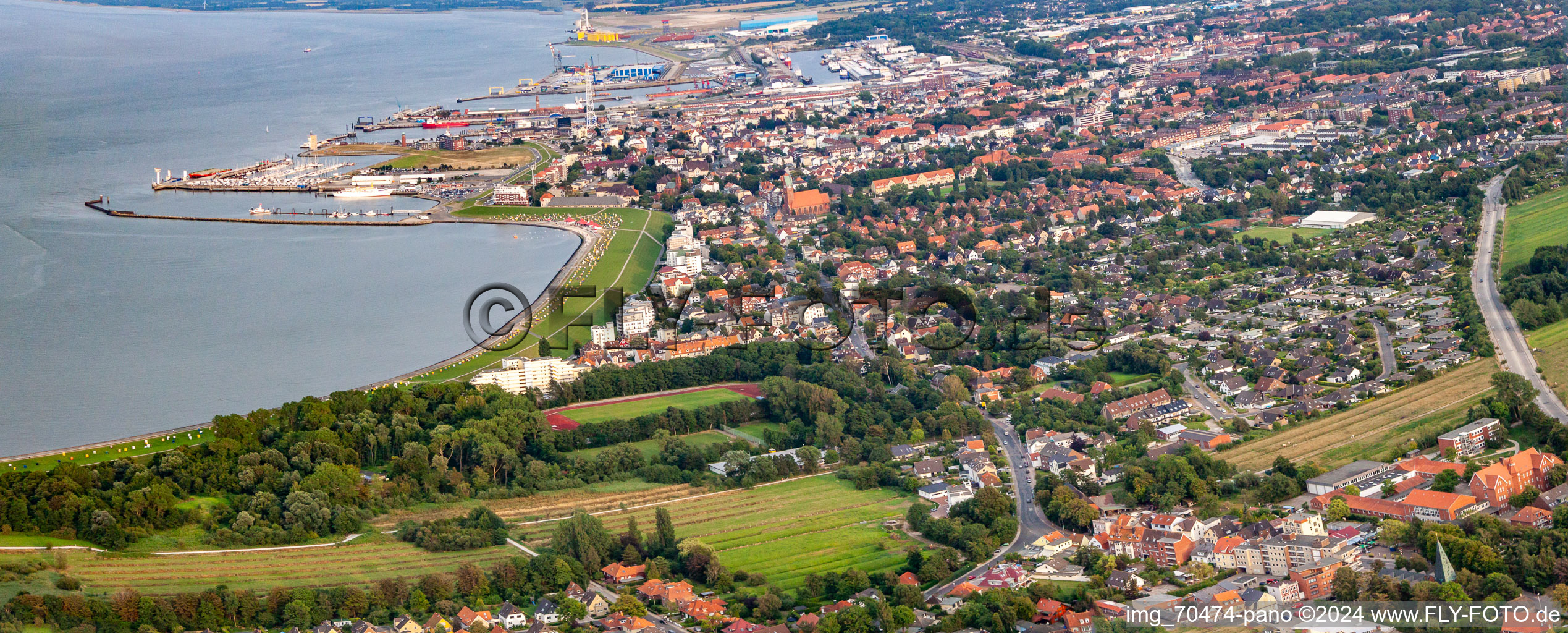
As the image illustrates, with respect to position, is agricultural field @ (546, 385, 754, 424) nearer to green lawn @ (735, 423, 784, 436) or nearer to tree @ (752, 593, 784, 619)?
green lawn @ (735, 423, 784, 436)

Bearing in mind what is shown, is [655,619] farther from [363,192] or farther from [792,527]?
[363,192]

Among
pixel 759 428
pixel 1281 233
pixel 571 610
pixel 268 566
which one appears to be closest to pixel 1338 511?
pixel 571 610

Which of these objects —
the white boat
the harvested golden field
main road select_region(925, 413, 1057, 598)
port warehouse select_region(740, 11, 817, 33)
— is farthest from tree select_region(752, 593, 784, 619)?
port warehouse select_region(740, 11, 817, 33)

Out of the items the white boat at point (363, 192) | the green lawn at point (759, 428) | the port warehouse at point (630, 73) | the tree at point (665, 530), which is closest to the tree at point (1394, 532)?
the tree at point (665, 530)

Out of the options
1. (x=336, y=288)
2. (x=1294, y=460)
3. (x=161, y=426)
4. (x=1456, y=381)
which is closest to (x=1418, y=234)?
(x=1456, y=381)

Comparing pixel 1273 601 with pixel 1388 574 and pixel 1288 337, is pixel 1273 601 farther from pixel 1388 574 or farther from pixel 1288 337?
pixel 1288 337

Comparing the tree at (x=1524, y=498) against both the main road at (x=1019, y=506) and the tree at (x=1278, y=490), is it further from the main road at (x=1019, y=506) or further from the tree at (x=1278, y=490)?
the main road at (x=1019, y=506)
